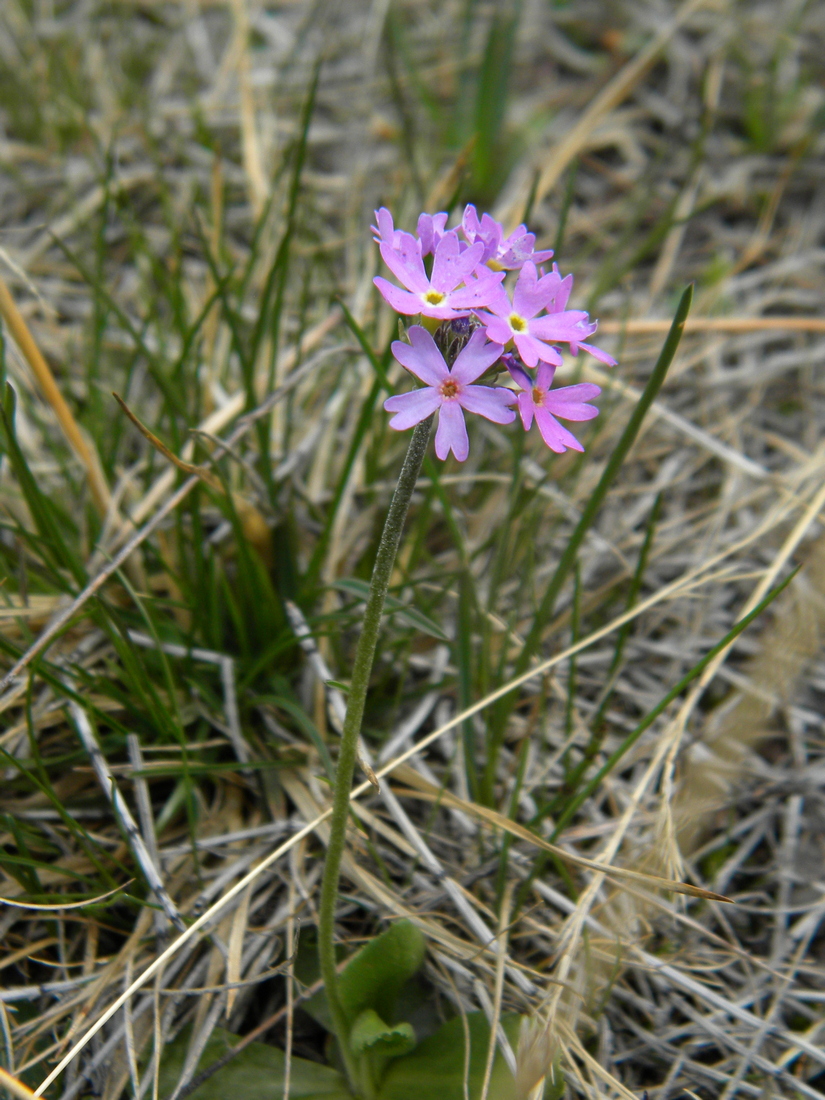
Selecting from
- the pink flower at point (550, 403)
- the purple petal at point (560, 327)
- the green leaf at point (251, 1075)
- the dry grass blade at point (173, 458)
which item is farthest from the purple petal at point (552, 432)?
the green leaf at point (251, 1075)

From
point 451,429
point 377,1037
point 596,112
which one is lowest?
point 377,1037

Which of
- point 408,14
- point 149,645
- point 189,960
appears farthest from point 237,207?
point 189,960

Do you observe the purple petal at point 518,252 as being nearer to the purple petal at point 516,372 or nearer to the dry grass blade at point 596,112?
the purple petal at point 516,372

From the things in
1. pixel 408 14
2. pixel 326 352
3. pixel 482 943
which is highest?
pixel 408 14

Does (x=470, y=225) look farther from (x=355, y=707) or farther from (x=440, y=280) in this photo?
(x=355, y=707)

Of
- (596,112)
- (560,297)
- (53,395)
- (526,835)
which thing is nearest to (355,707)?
(526,835)

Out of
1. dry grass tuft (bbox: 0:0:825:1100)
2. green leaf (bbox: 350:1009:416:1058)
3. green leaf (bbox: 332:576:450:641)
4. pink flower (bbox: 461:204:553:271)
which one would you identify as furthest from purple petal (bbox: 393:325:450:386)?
green leaf (bbox: 350:1009:416:1058)

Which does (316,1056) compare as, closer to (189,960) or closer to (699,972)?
(189,960)
